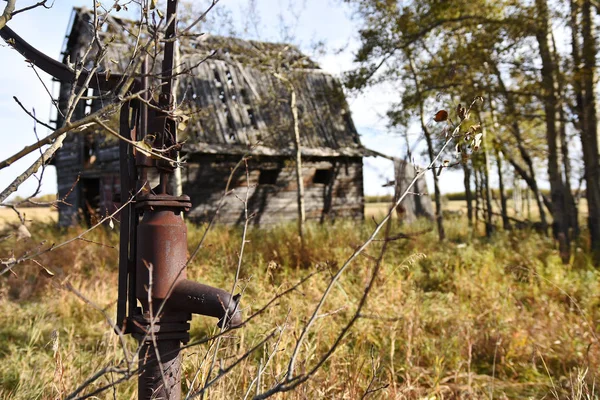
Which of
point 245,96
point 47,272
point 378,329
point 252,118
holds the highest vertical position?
point 245,96

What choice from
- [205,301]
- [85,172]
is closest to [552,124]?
[205,301]

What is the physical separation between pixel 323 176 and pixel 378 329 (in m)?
11.0

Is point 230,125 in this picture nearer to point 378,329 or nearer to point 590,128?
point 590,128

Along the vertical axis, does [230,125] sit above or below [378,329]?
above

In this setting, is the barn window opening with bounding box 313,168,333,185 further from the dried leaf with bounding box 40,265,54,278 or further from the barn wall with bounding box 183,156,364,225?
the dried leaf with bounding box 40,265,54,278

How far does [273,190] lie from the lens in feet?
45.3

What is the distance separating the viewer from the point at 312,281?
211 inches

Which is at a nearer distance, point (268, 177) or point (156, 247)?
point (156, 247)

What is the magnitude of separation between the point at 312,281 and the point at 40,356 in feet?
8.73

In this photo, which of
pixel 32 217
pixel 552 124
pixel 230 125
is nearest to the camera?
pixel 32 217

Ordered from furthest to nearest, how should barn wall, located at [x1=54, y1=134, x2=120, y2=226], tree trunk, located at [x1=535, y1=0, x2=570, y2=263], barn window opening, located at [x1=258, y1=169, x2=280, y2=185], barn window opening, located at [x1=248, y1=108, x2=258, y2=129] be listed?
1. barn window opening, located at [x1=258, y1=169, x2=280, y2=185]
2. barn window opening, located at [x1=248, y1=108, x2=258, y2=129]
3. barn wall, located at [x1=54, y1=134, x2=120, y2=226]
4. tree trunk, located at [x1=535, y1=0, x2=570, y2=263]

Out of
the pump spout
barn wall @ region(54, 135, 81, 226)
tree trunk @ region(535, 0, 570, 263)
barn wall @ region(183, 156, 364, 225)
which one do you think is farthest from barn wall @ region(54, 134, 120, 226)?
the pump spout

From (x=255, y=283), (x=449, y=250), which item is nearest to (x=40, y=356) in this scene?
(x=255, y=283)

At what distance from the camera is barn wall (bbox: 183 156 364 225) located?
499 inches
